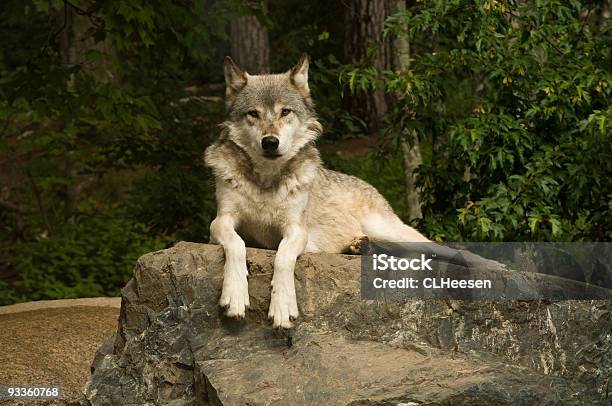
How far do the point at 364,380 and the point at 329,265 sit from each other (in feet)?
2.66

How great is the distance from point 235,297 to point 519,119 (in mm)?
3115

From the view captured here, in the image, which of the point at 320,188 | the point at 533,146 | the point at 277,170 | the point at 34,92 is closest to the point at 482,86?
the point at 533,146

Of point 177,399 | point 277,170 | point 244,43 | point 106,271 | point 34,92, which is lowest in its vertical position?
point 177,399

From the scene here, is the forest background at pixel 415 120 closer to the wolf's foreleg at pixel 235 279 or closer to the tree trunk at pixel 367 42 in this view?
the tree trunk at pixel 367 42

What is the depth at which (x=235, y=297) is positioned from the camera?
5051mm

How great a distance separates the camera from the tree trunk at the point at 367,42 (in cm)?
1229

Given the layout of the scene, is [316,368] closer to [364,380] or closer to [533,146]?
[364,380]

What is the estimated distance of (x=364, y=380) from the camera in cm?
484

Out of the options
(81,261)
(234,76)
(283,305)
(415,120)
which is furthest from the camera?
(81,261)

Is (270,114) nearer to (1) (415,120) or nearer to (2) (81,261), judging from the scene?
Answer: (1) (415,120)

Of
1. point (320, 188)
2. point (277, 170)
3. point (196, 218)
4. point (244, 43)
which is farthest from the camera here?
point (244, 43)

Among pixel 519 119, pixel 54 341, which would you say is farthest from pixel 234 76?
pixel 54 341

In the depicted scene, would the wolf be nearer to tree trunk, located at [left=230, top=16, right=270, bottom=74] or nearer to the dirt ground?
the dirt ground

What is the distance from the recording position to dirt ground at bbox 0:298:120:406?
6.49m
